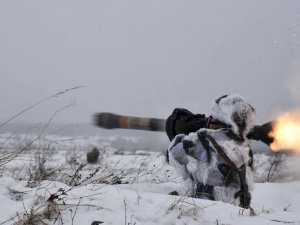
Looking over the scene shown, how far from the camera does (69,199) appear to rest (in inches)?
70.4

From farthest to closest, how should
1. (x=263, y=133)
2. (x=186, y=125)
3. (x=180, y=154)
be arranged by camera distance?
(x=186, y=125), (x=180, y=154), (x=263, y=133)

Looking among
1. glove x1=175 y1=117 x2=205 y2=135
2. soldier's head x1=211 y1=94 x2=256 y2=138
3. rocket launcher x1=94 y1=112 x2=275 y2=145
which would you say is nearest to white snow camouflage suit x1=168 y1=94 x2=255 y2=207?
soldier's head x1=211 y1=94 x2=256 y2=138

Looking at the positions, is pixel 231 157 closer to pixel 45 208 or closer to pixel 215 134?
pixel 215 134

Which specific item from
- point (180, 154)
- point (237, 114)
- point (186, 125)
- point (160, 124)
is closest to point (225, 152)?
point (237, 114)

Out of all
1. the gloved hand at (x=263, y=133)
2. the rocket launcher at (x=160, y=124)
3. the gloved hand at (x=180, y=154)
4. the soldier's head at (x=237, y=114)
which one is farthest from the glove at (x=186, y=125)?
the gloved hand at (x=263, y=133)

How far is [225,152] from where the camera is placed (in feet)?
8.39

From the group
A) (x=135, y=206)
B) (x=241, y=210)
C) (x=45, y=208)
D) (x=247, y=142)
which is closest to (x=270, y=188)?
(x=247, y=142)

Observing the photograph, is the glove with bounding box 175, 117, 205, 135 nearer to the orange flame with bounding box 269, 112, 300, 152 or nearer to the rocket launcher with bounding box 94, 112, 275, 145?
the rocket launcher with bounding box 94, 112, 275, 145

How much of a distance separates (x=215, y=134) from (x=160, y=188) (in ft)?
3.44

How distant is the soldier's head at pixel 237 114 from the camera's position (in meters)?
2.63

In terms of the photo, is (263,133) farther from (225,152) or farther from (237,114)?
(225,152)

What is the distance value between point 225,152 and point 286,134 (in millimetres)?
644

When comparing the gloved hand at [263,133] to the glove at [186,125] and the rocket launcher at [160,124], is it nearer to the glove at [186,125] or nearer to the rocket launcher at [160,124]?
the rocket launcher at [160,124]

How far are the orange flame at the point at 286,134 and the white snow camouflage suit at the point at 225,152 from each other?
0.24 meters
